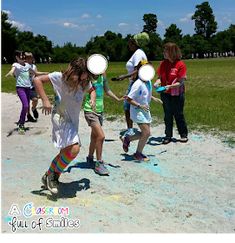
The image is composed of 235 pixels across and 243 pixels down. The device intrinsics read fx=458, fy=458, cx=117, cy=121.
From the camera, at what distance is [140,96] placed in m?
6.70

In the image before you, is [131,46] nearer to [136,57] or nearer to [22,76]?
[136,57]

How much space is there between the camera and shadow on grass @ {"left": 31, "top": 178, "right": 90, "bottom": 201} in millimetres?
5344

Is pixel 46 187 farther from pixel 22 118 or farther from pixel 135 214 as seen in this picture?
pixel 22 118

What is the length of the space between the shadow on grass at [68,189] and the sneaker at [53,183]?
0.07 metres

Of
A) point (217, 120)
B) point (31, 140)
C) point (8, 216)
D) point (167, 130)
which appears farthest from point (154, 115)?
point (8, 216)

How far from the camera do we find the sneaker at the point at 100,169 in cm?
620

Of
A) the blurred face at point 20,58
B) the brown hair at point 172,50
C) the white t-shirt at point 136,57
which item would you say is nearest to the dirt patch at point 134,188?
the white t-shirt at point 136,57

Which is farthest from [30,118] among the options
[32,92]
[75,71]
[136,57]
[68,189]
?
[75,71]

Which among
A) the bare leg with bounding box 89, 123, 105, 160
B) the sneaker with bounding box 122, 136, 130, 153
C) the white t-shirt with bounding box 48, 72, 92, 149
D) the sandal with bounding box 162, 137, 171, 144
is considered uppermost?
the white t-shirt with bounding box 48, 72, 92, 149

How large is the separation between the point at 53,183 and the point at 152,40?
71.4 m

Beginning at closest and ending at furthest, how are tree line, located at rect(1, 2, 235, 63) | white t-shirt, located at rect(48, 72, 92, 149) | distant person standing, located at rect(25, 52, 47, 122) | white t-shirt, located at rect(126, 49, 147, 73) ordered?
white t-shirt, located at rect(48, 72, 92, 149), white t-shirt, located at rect(126, 49, 147, 73), distant person standing, located at rect(25, 52, 47, 122), tree line, located at rect(1, 2, 235, 63)

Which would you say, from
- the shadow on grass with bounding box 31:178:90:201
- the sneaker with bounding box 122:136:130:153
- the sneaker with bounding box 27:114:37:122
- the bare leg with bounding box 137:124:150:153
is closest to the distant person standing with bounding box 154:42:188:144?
the sneaker with bounding box 122:136:130:153

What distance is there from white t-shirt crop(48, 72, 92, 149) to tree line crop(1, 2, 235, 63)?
57440 mm

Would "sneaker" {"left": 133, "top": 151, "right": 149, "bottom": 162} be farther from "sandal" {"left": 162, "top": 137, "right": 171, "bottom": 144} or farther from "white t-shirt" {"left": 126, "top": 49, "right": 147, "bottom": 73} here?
"white t-shirt" {"left": 126, "top": 49, "right": 147, "bottom": 73}
